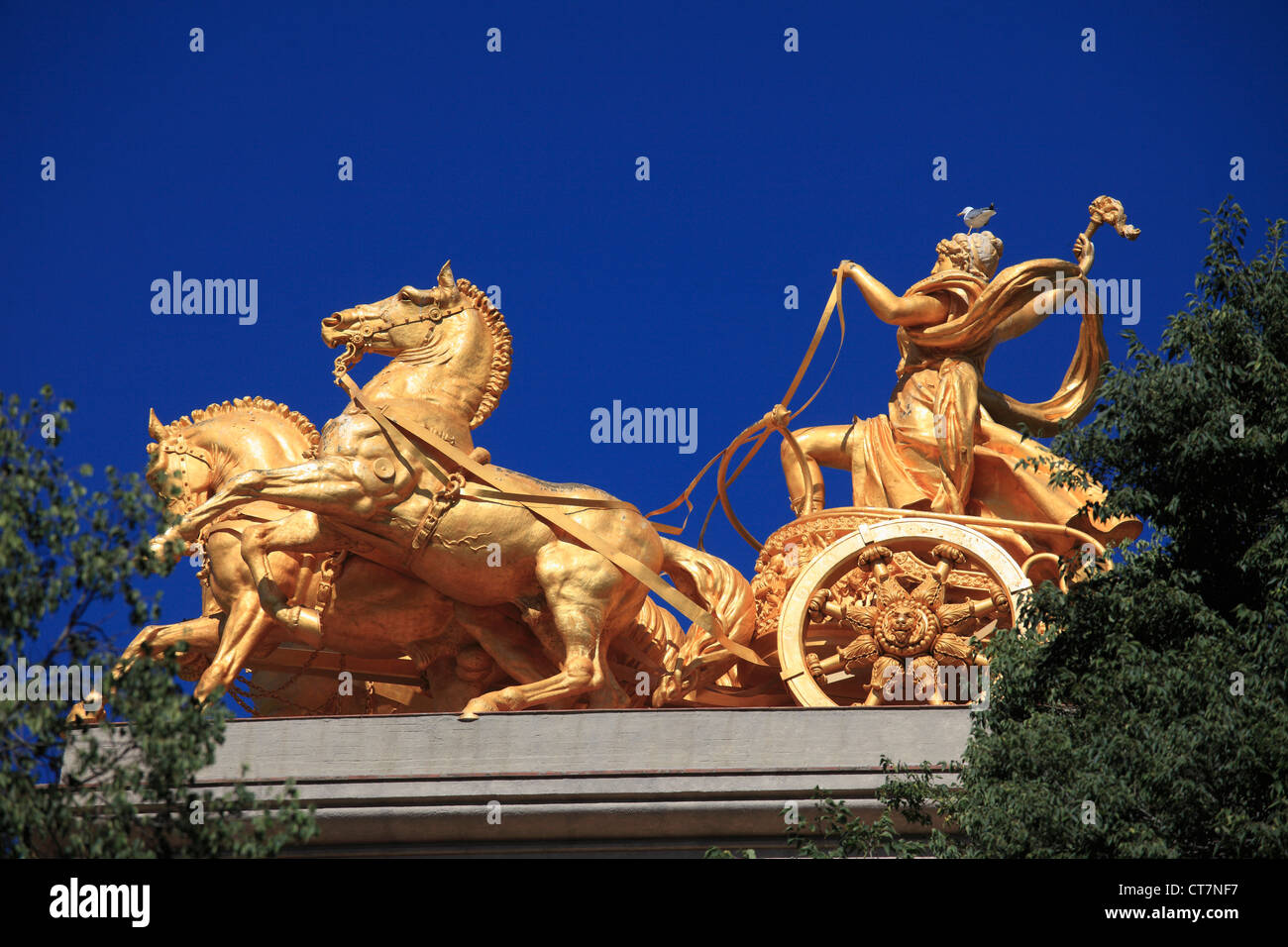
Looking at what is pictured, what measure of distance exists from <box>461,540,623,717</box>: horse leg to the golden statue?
0.9 inches

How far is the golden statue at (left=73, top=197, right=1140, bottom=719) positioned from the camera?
18.7 metres

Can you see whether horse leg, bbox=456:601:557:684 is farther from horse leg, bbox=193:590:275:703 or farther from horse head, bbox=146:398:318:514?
horse head, bbox=146:398:318:514

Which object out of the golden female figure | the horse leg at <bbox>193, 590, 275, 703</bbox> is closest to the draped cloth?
the golden female figure

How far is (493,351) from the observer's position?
19906mm

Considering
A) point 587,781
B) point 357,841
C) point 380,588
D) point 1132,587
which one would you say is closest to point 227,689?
point 380,588

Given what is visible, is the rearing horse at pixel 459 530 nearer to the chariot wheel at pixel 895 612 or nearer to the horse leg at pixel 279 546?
the horse leg at pixel 279 546

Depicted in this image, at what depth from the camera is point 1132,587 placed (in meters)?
14.0

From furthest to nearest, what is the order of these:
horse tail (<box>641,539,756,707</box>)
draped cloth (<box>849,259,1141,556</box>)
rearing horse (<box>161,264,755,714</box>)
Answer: draped cloth (<box>849,259,1141,556</box>)
horse tail (<box>641,539,756,707</box>)
rearing horse (<box>161,264,755,714</box>)

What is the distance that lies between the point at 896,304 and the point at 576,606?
4.26 m

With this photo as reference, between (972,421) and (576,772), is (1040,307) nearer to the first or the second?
(972,421)

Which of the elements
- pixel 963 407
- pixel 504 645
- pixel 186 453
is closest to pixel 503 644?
pixel 504 645

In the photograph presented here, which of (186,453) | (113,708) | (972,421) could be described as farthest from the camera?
(186,453)

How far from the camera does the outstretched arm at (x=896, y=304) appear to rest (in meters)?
20.8
